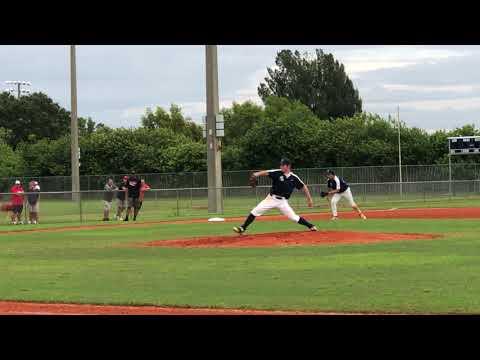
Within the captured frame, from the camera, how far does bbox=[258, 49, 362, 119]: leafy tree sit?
112 meters

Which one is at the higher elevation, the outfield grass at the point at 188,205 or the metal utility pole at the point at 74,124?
the metal utility pole at the point at 74,124

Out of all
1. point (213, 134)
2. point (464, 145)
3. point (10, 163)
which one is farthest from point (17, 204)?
point (10, 163)

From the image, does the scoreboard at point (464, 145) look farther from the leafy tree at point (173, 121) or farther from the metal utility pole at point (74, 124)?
the leafy tree at point (173, 121)

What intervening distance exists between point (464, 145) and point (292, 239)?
3474 cm

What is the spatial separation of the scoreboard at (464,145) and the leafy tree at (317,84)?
58207 millimetres

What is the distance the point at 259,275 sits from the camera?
14211 mm

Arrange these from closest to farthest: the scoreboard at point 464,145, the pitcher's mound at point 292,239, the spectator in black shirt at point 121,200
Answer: the pitcher's mound at point 292,239
the spectator in black shirt at point 121,200
the scoreboard at point 464,145

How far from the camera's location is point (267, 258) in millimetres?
17000

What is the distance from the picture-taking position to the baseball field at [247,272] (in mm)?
10875

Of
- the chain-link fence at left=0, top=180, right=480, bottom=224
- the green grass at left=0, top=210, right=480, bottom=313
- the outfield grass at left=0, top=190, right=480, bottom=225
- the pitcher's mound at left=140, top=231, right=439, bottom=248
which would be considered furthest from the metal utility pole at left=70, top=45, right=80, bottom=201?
the pitcher's mound at left=140, top=231, right=439, bottom=248

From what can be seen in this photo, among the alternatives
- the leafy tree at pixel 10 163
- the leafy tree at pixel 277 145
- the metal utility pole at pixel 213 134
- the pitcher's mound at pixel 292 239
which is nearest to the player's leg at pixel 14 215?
the metal utility pole at pixel 213 134

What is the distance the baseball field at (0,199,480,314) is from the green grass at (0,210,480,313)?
16 millimetres
